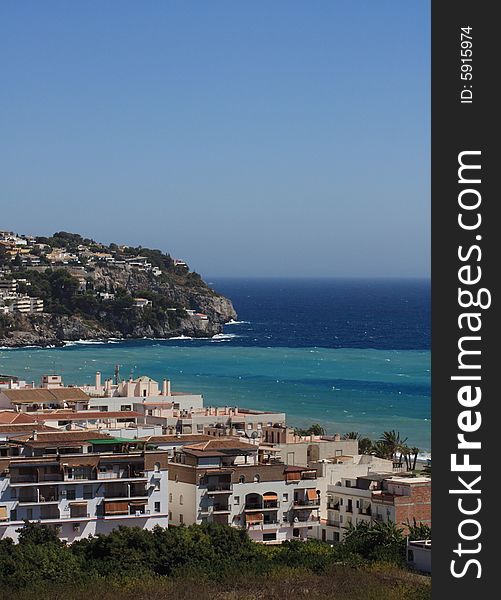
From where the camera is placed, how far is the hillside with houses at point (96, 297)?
76.3m

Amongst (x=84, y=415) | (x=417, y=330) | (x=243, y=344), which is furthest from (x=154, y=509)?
(x=417, y=330)

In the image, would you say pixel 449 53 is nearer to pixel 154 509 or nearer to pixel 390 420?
pixel 154 509

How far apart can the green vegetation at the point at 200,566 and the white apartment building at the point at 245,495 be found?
0.92m

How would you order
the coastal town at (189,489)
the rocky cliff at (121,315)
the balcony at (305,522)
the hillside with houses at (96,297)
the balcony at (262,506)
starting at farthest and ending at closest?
the hillside with houses at (96,297), the rocky cliff at (121,315), the balcony at (305,522), the balcony at (262,506), the coastal town at (189,489)

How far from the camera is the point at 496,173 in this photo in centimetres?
565

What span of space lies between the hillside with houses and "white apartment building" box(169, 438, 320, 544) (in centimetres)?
5380

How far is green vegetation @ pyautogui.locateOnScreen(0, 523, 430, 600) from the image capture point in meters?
14.1

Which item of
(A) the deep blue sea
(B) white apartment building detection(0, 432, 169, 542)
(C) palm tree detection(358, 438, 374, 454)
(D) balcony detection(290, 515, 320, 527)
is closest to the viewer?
(B) white apartment building detection(0, 432, 169, 542)

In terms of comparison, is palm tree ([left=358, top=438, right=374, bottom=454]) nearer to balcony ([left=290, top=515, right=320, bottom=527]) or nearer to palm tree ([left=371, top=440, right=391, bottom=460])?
palm tree ([left=371, top=440, right=391, bottom=460])

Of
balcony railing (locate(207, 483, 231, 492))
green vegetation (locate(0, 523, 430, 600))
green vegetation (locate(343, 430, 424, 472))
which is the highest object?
balcony railing (locate(207, 483, 231, 492))

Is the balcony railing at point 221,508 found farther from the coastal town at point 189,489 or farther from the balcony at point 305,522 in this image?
the balcony at point 305,522

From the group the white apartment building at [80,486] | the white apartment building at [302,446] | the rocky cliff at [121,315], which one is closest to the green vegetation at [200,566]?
the white apartment building at [80,486]

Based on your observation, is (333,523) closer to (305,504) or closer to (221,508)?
(305,504)

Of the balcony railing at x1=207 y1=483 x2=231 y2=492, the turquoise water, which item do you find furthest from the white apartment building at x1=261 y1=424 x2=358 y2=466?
the turquoise water
